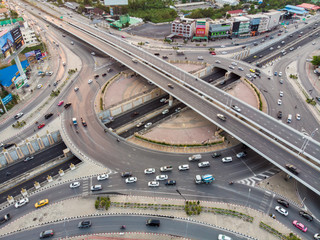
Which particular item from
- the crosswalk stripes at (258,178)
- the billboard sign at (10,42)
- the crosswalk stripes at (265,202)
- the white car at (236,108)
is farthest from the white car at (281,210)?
the billboard sign at (10,42)

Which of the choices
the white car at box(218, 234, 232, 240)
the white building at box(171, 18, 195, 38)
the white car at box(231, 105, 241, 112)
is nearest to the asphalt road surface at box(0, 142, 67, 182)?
the white car at box(218, 234, 232, 240)

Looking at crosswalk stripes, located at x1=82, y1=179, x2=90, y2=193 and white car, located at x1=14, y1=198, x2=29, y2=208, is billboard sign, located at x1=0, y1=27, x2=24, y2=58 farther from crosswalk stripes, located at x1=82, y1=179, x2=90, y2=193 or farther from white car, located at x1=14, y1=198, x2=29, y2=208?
crosswalk stripes, located at x1=82, y1=179, x2=90, y2=193

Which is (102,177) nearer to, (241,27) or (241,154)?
(241,154)

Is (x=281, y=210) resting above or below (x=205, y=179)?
below

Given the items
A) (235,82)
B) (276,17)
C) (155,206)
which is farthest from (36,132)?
(276,17)

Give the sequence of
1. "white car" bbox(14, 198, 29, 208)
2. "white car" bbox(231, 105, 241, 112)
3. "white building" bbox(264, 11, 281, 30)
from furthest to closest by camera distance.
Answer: "white building" bbox(264, 11, 281, 30)
"white car" bbox(231, 105, 241, 112)
"white car" bbox(14, 198, 29, 208)

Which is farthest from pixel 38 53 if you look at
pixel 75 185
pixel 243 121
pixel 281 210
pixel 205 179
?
pixel 281 210
